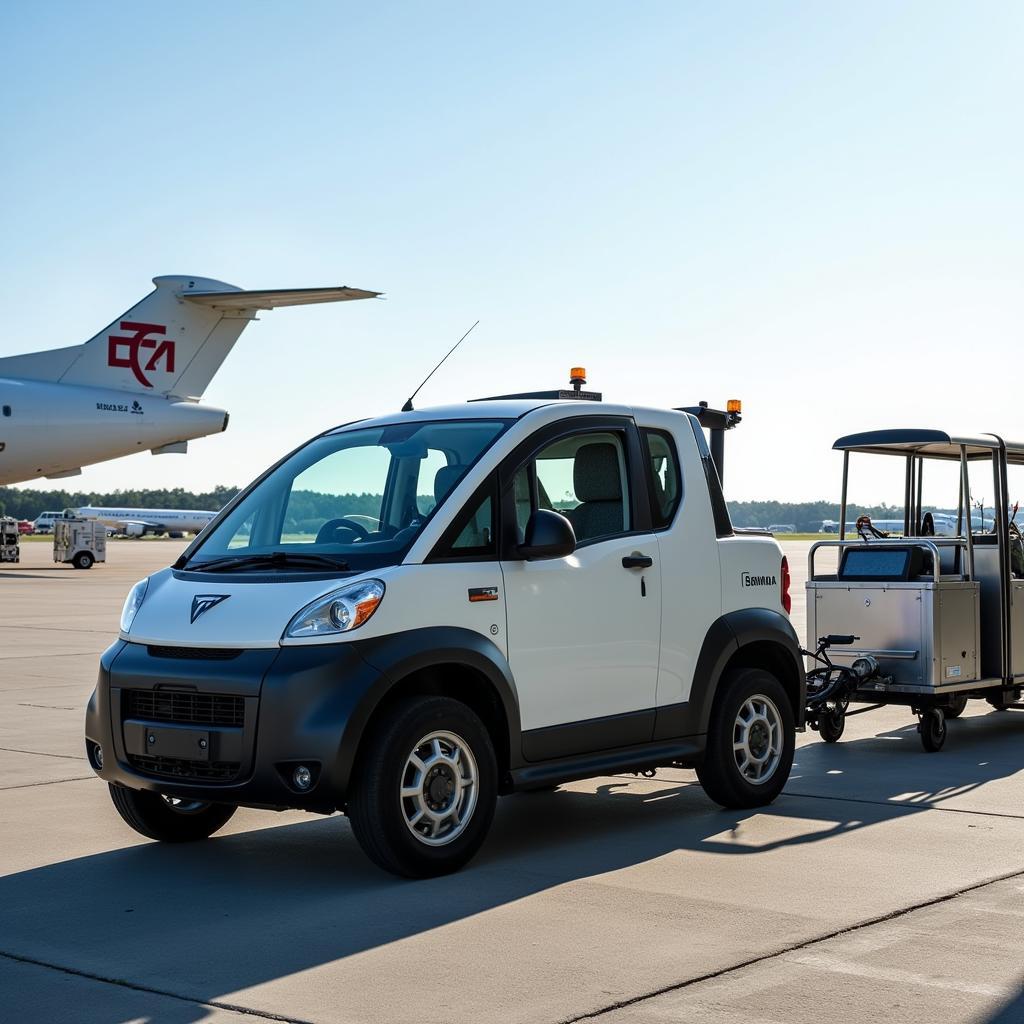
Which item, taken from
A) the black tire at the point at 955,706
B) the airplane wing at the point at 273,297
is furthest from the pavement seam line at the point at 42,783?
the airplane wing at the point at 273,297

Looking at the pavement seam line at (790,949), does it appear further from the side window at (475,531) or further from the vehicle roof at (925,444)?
the vehicle roof at (925,444)

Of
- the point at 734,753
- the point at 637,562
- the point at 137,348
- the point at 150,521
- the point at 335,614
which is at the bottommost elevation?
the point at 734,753

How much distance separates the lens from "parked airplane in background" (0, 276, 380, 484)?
38.1m

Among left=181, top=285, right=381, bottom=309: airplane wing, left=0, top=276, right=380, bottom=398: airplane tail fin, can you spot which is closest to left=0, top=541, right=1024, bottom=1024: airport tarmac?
left=181, top=285, right=381, bottom=309: airplane wing

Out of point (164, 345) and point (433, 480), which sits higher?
point (164, 345)

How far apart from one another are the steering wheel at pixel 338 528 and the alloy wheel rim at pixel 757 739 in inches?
97.6

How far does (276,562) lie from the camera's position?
6.53 m

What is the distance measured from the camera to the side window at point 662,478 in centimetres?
753

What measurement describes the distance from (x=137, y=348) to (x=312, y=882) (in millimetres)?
36134

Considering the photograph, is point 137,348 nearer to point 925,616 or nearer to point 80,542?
point 80,542

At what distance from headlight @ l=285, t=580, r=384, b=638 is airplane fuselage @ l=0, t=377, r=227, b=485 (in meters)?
34.0

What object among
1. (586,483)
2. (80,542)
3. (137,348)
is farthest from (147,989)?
(80,542)

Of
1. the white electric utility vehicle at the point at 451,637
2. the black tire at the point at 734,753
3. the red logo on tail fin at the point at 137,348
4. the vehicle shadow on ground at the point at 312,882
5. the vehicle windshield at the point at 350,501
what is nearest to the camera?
the vehicle shadow on ground at the point at 312,882

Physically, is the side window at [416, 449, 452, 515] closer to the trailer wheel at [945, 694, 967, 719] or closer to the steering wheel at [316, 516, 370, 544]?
the steering wheel at [316, 516, 370, 544]
